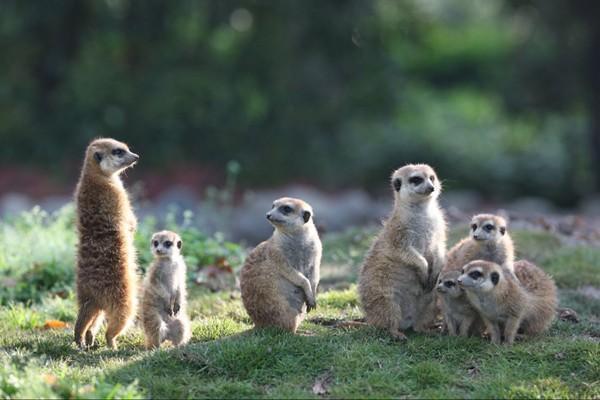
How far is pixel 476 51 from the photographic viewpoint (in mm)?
29266

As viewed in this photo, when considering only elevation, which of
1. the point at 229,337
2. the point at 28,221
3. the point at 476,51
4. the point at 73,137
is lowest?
the point at 229,337

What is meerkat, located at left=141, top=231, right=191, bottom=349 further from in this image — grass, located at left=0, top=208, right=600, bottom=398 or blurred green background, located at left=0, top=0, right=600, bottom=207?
blurred green background, located at left=0, top=0, right=600, bottom=207

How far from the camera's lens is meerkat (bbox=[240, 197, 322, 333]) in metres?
6.76

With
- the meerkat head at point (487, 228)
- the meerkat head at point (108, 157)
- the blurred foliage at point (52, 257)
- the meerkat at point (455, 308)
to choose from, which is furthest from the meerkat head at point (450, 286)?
the blurred foliage at point (52, 257)

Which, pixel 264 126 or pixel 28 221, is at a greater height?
pixel 264 126

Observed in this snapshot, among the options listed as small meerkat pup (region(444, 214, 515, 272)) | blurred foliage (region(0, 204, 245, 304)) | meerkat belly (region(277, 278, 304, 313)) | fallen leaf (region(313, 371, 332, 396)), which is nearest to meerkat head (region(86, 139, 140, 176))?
meerkat belly (region(277, 278, 304, 313))

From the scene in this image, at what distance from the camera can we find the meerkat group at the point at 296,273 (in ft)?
22.3

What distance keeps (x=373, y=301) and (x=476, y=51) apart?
77.3 feet

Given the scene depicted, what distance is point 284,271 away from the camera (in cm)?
677

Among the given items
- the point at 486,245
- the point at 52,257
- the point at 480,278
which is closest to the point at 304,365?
the point at 480,278

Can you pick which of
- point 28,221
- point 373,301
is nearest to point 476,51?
point 28,221

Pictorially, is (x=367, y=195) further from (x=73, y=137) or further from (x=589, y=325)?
(x=589, y=325)

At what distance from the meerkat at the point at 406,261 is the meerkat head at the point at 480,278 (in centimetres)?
44

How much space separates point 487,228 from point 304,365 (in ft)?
5.91
